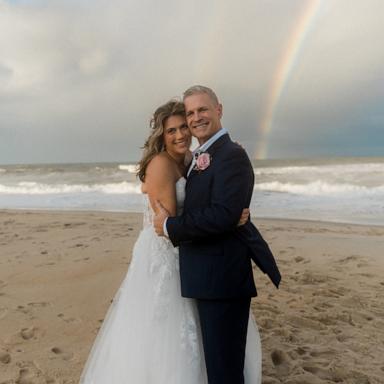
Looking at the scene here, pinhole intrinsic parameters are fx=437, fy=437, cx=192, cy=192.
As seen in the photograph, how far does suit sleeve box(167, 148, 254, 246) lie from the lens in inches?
82.6

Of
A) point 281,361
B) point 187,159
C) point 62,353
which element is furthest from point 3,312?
point 187,159

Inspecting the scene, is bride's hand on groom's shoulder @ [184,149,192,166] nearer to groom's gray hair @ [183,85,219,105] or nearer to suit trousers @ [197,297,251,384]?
groom's gray hair @ [183,85,219,105]

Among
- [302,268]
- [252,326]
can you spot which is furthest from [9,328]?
[302,268]

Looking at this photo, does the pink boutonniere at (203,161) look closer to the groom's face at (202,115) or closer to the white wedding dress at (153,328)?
the groom's face at (202,115)

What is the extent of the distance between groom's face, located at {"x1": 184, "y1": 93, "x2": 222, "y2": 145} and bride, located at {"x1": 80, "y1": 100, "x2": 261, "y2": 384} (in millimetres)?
196

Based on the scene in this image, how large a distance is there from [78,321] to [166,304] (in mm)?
2429

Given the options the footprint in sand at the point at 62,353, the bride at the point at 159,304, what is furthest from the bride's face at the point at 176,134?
the footprint in sand at the point at 62,353

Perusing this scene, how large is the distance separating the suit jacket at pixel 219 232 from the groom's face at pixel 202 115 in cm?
9

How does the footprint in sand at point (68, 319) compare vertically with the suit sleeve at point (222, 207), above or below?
below

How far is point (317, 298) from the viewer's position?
17.7ft

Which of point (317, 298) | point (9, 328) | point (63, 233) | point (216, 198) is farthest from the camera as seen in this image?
point (63, 233)

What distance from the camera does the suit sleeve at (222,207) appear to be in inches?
82.6

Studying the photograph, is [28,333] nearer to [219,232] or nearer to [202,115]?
[219,232]

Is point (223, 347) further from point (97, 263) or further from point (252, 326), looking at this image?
point (97, 263)
